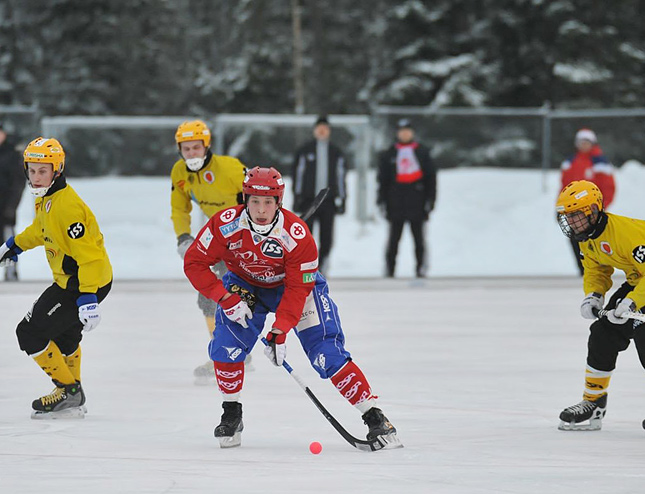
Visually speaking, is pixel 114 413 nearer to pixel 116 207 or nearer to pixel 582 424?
pixel 582 424

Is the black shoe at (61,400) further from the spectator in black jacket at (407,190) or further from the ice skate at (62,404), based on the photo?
the spectator in black jacket at (407,190)

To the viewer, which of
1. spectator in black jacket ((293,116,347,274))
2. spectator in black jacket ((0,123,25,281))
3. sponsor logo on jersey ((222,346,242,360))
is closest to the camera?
sponsor logo on jersey ((222,346,242,360))

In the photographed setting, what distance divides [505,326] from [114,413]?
4.46m

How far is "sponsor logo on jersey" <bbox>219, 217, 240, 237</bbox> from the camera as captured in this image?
214 inches

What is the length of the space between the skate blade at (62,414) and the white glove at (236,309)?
1.24 meters

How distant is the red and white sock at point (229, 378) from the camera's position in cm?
555

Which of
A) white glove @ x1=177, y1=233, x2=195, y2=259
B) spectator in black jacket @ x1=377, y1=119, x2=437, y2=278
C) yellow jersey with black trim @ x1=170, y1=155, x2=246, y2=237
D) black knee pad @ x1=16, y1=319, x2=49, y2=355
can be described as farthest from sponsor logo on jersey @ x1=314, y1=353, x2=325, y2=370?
spectator in black jacket @ x1=377, y1=119, x2=437, y2=278

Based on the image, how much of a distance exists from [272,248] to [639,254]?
1.62m

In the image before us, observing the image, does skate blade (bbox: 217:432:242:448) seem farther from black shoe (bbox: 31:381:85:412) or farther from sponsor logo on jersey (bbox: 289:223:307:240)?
black shoe (bbox: 31:381:85:412)

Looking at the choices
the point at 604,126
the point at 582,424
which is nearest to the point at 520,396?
the point at 582,424

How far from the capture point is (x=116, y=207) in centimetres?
1565

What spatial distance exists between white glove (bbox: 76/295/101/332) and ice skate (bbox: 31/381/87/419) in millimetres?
473

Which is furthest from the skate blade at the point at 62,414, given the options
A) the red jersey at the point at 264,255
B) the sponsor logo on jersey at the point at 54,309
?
the red jersey at the point at 264,255

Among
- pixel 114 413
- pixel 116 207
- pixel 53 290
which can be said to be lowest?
pixel 116 207
